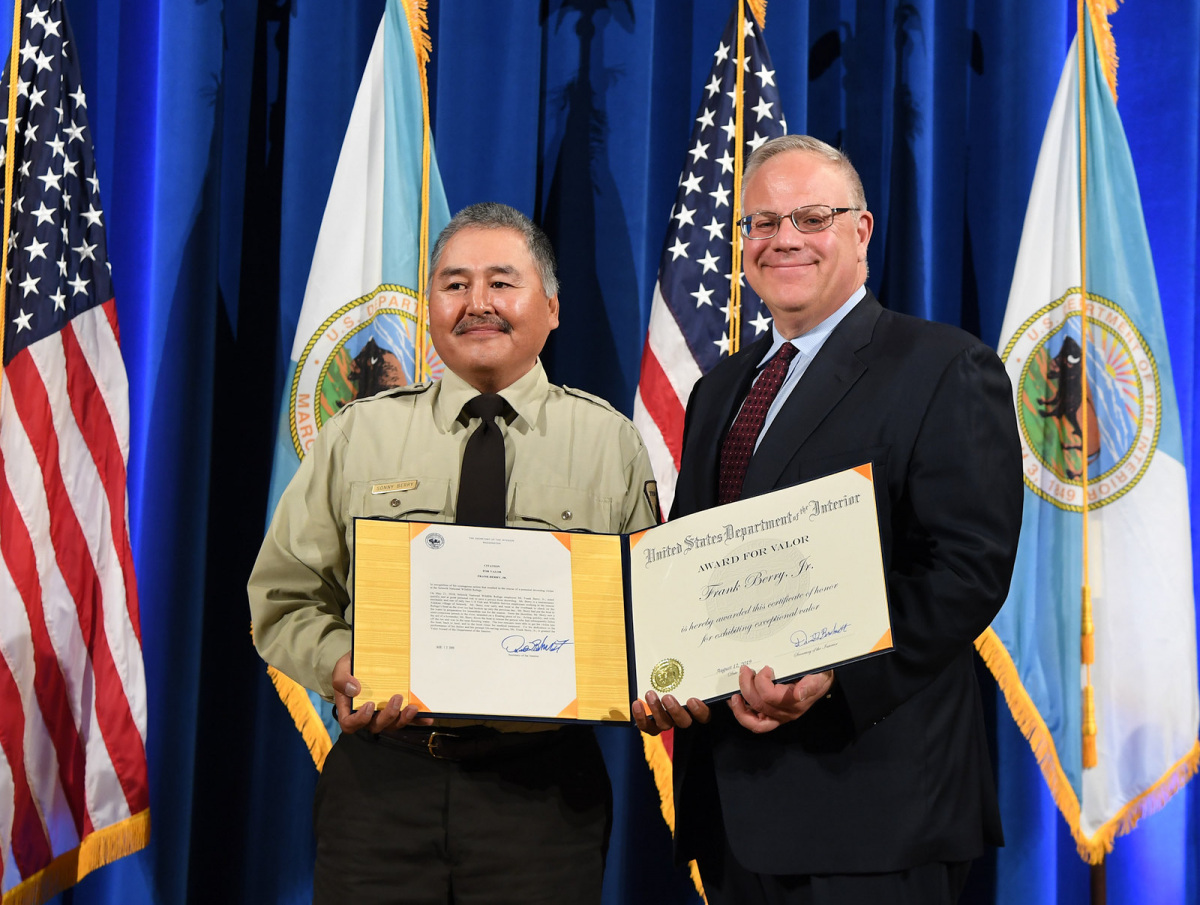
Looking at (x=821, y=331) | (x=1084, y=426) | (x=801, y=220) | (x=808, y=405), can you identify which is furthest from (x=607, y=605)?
(x=1084, y=426)

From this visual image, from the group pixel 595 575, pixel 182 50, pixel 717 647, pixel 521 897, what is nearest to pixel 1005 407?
pixel 717 647

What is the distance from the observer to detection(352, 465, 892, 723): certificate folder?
4.50 ft

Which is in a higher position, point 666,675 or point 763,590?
point 763,590

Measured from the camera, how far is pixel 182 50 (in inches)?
111

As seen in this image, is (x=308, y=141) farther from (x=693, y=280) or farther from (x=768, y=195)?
(x=768, y=195)

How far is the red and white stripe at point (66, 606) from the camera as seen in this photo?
2443mm

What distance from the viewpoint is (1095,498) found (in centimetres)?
288

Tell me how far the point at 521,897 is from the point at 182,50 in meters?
2.38

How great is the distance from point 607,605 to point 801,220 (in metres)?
0.72

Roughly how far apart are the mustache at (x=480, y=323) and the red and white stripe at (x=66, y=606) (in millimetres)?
1241

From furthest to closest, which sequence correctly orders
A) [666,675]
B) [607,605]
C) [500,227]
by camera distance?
1. [500,227]
2. [607,605]
3. [666,675]

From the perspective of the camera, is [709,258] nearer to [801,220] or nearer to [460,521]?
[801,220]

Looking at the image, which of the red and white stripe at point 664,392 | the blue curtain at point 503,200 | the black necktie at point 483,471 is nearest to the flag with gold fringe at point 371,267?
the blue curtain at point 503,200
